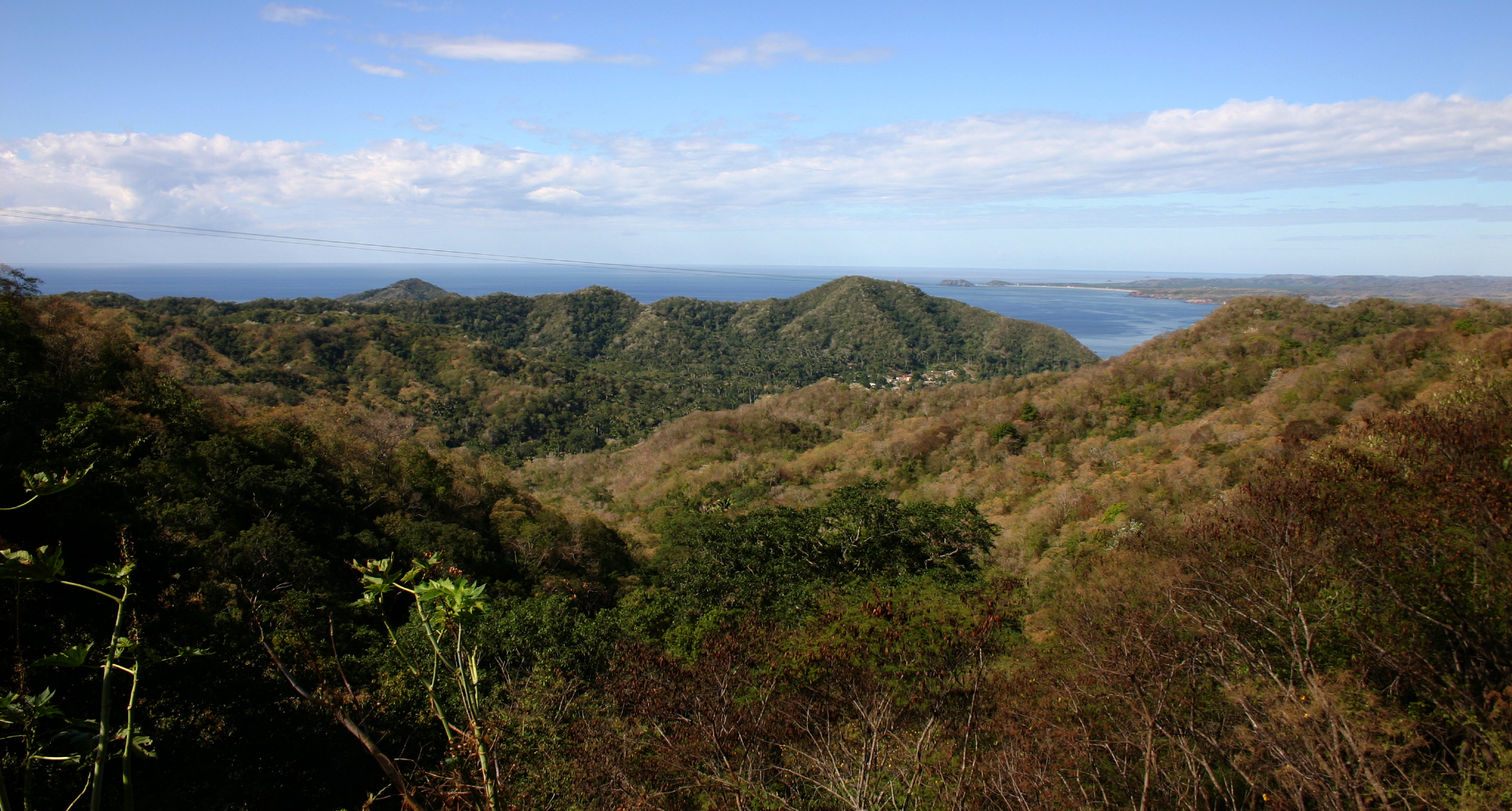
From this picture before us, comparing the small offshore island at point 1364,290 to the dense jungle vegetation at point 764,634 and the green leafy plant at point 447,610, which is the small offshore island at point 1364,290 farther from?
the green leafy plant at point 447,610

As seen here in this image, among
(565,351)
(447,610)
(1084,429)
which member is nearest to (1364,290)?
(1084,429)

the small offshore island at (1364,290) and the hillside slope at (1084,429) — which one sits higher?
the small offshore island at (1364,290)

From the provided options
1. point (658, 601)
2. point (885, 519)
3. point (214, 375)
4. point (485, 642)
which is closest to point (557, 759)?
point (485, 642)

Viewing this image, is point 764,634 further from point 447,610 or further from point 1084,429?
point 1084,429

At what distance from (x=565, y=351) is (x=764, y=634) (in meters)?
106

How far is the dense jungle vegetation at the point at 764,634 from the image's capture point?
6.17 meters

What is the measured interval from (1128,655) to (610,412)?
221ft

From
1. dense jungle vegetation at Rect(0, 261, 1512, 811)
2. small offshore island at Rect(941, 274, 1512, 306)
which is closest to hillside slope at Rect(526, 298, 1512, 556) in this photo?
dense jungle vegetation at Rect(0, 261, 1512, 811)

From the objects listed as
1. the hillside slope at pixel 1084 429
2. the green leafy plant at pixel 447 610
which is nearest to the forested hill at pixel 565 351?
the hillside slope at pixel 1084 429

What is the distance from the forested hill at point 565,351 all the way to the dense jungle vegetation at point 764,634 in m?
17.7

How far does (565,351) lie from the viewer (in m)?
112

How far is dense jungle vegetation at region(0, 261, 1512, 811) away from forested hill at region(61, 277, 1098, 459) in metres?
17.7

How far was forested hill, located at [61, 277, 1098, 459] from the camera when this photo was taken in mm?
60594

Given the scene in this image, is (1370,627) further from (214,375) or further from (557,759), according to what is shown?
(214,375)
